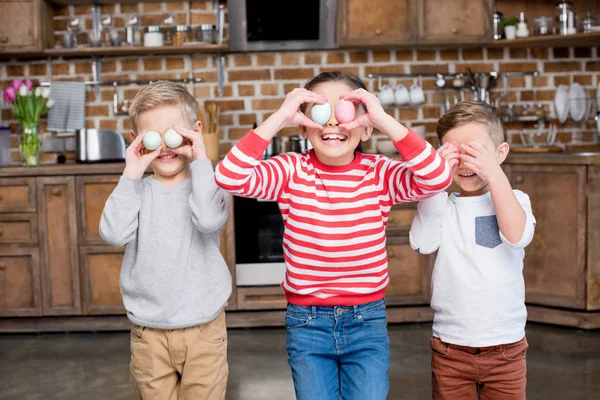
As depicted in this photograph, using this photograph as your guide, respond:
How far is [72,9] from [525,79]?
Answer: 275 centimetres

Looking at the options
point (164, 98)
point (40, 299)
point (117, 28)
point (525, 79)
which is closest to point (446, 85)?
point (525, 79)

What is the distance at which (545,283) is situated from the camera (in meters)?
3.77

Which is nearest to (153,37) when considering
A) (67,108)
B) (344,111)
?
(67,108)

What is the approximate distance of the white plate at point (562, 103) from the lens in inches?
172

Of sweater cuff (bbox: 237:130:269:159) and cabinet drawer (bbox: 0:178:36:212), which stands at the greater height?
sweater cuff (bbox: 237:130:269:159)

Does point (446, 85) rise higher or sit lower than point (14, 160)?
higher

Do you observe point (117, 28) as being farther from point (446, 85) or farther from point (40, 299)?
point (446, 85)

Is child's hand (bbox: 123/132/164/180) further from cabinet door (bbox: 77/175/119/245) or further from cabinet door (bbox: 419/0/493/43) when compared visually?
cabinet door (bbox: 419/0/493/43)

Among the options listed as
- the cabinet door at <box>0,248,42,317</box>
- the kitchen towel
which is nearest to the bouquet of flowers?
the kitchen towel

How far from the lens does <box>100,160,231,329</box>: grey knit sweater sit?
1.79 m

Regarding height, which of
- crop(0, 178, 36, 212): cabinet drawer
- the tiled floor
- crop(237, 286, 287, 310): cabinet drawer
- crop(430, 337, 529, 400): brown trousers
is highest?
crop(0, 178, 36, 212): cabinet drawer

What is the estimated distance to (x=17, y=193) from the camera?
150 inches

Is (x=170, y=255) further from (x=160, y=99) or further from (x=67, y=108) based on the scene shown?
(x=67, y=108)

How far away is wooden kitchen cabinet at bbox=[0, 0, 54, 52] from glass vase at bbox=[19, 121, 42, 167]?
434mm
